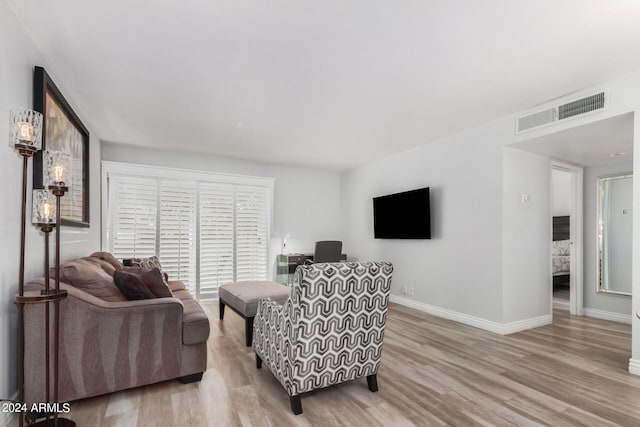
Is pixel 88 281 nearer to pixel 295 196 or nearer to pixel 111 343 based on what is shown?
pixel 111 343

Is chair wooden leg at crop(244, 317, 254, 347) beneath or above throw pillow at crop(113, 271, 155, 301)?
beneath

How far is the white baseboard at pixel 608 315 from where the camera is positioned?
4.13m

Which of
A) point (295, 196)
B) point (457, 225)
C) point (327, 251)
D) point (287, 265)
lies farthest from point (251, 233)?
point (457, 225)

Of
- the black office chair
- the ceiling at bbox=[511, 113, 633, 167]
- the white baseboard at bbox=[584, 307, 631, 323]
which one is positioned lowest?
the white baseboard at bbox=[584, 307, 631, 323]

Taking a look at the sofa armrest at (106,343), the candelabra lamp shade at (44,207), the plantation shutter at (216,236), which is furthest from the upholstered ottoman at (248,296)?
the candelabra lamp shade at (44,207)

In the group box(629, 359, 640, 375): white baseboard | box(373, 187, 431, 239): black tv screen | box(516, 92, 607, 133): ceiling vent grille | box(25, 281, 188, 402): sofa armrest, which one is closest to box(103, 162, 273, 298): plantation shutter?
box(373, 187, 431, 239): black tv screen

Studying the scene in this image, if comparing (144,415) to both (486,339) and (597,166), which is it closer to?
(486,339)

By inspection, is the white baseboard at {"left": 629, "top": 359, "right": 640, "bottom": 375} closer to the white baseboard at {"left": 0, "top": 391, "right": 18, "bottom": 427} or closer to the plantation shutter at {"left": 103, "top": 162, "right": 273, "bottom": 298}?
the white baseboard at {"left": 0, "top": 391, "right": 18, "bottom": 427}

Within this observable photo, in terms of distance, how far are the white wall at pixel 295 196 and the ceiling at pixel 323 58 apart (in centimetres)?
153

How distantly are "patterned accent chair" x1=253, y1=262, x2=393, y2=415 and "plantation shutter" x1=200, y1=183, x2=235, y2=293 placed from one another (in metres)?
3.51

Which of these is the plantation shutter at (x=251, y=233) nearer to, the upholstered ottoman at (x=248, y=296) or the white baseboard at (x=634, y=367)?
the upholstered ottoman at (x=248, y=296)

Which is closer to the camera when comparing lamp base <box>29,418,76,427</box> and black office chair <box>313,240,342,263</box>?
lamp base <box>29,418,76,427</box>

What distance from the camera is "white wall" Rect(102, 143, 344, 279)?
5.50 meters

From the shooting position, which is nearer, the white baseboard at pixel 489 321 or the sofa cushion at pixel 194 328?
the sofa cushion at pixel 194 328
